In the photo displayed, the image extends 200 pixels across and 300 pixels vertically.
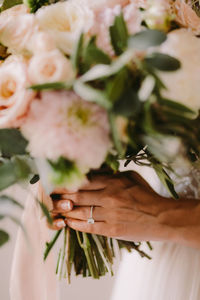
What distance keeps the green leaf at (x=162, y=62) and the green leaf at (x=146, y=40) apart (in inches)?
0.6

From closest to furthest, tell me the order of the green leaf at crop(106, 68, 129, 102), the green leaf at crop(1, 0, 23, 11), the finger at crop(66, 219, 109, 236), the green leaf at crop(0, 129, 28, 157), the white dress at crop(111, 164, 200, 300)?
1. the green leaf at crop(106, 68, 129, 102)
2. the green leaf at crop(0, 129, 28, 157)
3. the green leaf at crop(1, 0, 23, 11)
4. the finger at crop(66, 219, 109, 236)
5. the white dress at crop(111, 164, 200, 300)

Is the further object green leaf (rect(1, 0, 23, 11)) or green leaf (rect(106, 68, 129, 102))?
green leaf (rect(1, 0, 23, 11))

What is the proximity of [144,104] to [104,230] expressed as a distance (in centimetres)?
44

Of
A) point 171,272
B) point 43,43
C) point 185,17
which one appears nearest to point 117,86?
point 43,43

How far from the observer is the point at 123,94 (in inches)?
17.4

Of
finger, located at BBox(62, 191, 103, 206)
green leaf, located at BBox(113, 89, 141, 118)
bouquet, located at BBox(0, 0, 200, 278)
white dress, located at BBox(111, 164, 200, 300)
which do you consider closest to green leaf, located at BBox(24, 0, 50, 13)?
bouquet, located at BBox(0, 0, 200, 278)

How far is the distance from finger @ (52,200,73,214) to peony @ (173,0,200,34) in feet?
1.40

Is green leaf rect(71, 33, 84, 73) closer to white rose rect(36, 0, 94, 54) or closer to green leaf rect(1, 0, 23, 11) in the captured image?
white rose rect(36, 0, 94, 54)

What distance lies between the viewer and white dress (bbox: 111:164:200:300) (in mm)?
931

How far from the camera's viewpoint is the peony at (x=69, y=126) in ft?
1.57

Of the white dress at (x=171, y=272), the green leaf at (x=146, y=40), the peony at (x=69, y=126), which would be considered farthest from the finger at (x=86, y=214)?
the green leaf at (x=146, y=40)

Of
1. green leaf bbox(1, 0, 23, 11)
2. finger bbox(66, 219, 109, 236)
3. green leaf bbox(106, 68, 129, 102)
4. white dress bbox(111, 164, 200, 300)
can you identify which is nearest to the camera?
green leaf bbox(106, 68, 129, 102)

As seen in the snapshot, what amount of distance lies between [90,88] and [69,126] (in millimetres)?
68

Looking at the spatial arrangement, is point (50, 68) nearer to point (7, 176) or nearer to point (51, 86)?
point (51, 86)
